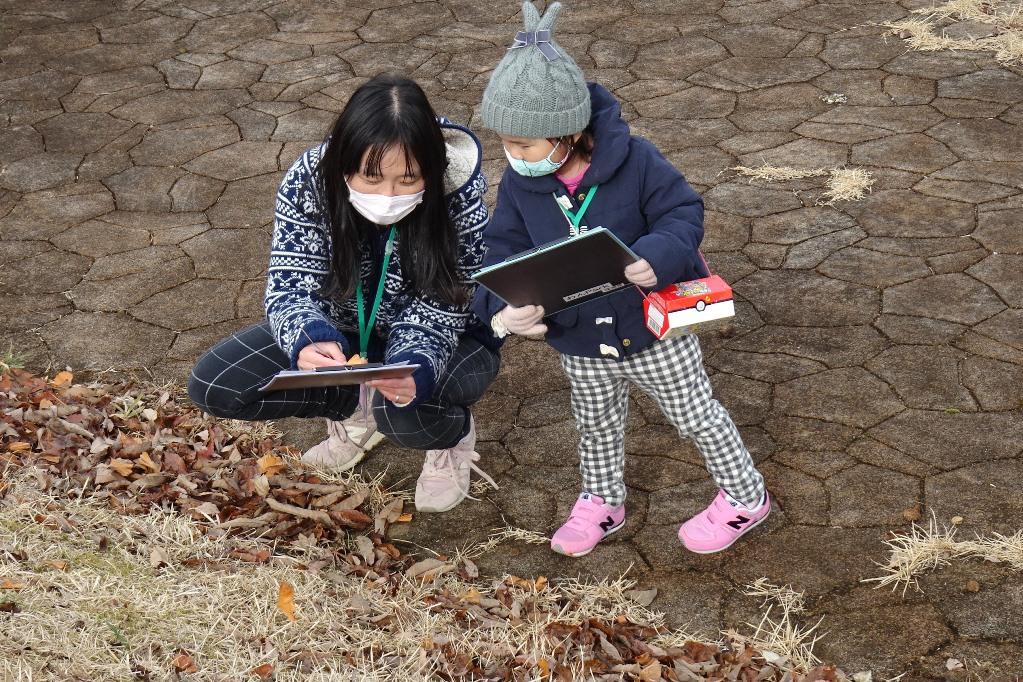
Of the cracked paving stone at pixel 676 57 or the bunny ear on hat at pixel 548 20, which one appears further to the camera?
the cracked paving stone at pixel 676 57

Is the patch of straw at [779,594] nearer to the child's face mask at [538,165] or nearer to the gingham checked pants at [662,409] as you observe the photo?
the gingham checked pants at [662,409]

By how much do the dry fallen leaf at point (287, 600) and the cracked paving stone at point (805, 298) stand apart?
8.09 ft

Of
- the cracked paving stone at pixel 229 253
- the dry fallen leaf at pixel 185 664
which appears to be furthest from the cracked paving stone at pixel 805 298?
the dry fallen leaf at pixel 185 664

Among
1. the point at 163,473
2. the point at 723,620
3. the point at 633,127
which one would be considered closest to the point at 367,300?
the point at 163,473

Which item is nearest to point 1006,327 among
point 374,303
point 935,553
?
point 935,553

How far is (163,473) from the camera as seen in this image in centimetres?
404

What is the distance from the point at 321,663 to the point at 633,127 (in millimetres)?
4501

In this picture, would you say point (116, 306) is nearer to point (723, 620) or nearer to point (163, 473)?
point (163, 473)

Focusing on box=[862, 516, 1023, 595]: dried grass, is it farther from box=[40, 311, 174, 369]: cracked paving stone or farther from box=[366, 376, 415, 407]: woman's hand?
box=[40, 311, 174, 369]: cracked paving stone

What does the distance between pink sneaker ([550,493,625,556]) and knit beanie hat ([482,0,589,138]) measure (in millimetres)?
1293

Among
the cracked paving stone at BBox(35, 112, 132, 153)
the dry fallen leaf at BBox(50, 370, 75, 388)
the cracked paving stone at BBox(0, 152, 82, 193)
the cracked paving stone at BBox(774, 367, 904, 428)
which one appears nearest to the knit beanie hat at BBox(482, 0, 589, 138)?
the cracked paving stone at BBox(774, 367, 904, 428)

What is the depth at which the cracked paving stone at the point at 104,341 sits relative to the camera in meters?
4.98

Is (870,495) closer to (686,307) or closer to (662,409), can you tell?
(662,409)

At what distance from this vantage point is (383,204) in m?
3.52
